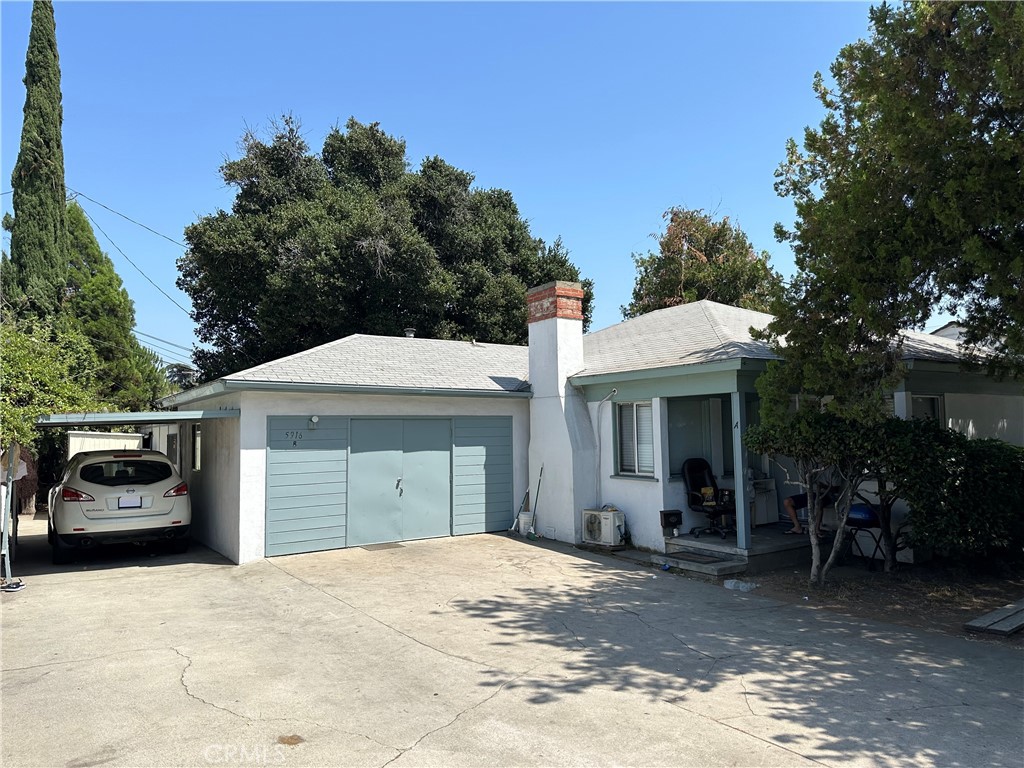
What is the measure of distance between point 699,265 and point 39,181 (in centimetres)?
2391

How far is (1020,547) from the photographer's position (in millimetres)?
8898

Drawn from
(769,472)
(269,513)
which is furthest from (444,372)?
(769,472)

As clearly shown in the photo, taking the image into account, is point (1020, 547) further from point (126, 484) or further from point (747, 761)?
point (126, 484)

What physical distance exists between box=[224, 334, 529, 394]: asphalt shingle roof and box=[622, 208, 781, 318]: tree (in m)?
11.5

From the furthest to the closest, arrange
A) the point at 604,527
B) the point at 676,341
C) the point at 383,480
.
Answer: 1. the point at 676,341
2. the point at 383,480
3. the point at 604,527

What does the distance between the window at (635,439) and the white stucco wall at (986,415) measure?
5.19m

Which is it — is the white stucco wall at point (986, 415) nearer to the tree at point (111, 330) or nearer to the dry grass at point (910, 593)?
the dry grass at point (910, 593)

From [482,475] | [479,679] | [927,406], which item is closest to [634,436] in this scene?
[482,475]

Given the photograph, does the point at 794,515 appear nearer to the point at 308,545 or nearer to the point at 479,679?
the point at 479,679

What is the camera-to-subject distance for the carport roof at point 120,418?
8516 millimetres

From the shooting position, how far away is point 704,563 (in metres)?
9.06

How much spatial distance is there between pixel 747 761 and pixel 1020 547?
7.64 m

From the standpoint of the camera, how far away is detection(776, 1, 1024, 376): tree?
20.9 ft

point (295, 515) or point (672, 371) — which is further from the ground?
point (672, 371)
